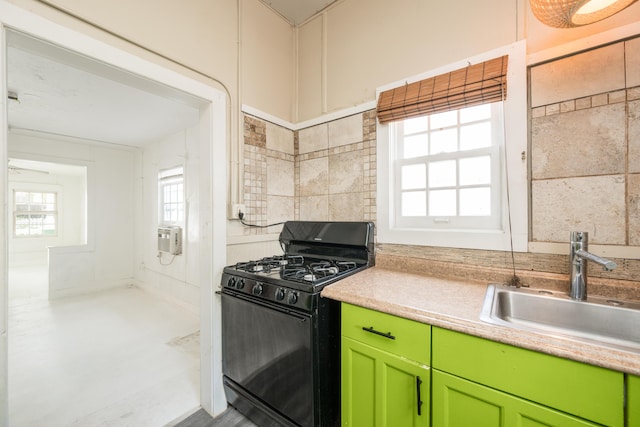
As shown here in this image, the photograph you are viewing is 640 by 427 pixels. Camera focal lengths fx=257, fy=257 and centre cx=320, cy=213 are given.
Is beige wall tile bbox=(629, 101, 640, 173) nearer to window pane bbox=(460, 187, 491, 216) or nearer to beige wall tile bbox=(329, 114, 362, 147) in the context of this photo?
window pane bbox=(460, 187, 491, 216)

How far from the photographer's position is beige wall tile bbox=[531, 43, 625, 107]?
115 centimetres

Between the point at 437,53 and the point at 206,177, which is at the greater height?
the point at 437,53

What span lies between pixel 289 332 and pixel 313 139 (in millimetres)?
1499

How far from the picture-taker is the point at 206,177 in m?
1.70

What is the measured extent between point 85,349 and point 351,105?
3.36 metres

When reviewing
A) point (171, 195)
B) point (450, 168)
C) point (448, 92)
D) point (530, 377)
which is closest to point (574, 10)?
point (448, 92)

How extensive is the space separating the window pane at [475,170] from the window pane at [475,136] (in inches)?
3.1

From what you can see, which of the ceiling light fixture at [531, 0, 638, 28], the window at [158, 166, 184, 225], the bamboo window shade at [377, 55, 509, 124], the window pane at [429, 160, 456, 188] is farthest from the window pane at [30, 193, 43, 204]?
the ceiling light fixture at [531, 0, 638, 28]

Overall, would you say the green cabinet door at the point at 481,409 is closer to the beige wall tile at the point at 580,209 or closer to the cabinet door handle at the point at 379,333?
the cabinet door handle at the point at 379,333

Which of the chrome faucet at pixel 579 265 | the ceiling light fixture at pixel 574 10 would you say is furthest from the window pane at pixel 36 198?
the chrome faucet at pixel 579 265

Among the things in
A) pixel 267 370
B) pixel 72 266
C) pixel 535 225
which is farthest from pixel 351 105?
pixel 72 266

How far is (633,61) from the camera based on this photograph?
1.12 m

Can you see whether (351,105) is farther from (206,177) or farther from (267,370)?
(267,370)

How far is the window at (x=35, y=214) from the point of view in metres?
5.80
